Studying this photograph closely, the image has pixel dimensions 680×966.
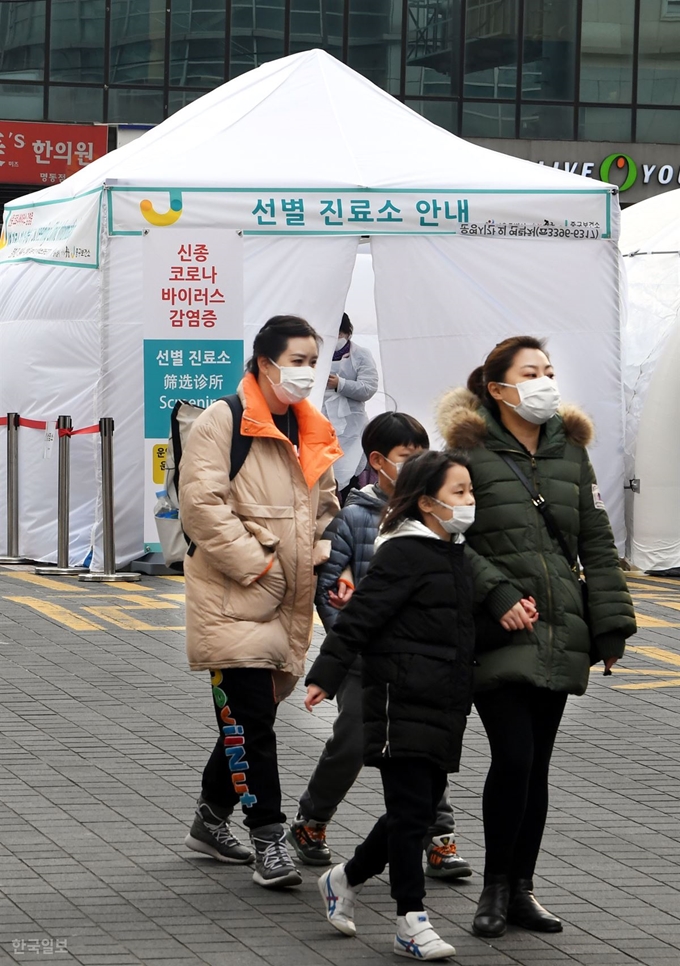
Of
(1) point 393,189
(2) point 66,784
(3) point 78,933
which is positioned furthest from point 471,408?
(1) point 393,189

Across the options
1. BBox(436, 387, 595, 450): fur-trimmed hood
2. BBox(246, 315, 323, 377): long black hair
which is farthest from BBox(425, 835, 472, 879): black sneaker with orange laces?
BBox(246, 315, 323, 377): long black hair

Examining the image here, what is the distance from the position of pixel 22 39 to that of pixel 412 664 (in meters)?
30.9

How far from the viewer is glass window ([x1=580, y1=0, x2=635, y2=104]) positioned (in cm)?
3444

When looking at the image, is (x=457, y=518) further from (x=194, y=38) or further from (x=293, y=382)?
(x=194, y=38)

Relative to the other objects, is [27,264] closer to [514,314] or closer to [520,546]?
[514,314]

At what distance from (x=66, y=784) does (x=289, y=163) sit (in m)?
8.19

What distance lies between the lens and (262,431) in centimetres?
563

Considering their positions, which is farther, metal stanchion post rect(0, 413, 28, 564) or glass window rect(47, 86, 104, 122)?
glass window rect(47, 86, 104, 122)

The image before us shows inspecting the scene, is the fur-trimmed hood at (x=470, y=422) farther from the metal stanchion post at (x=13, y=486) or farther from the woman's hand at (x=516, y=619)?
the metal stanchion post at (x=13, y=486)

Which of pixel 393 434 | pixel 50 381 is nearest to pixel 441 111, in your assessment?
pixel 50 381

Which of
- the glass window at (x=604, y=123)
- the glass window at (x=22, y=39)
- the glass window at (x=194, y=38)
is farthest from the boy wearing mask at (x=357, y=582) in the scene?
the glass window at (x=604, y=123)

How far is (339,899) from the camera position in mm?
5055

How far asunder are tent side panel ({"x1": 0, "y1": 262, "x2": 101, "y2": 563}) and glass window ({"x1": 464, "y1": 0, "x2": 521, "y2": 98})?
20.7m

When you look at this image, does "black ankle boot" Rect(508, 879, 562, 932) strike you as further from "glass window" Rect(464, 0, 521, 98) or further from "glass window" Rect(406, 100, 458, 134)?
"glass window" Rect(464, 0, 521, 98)
